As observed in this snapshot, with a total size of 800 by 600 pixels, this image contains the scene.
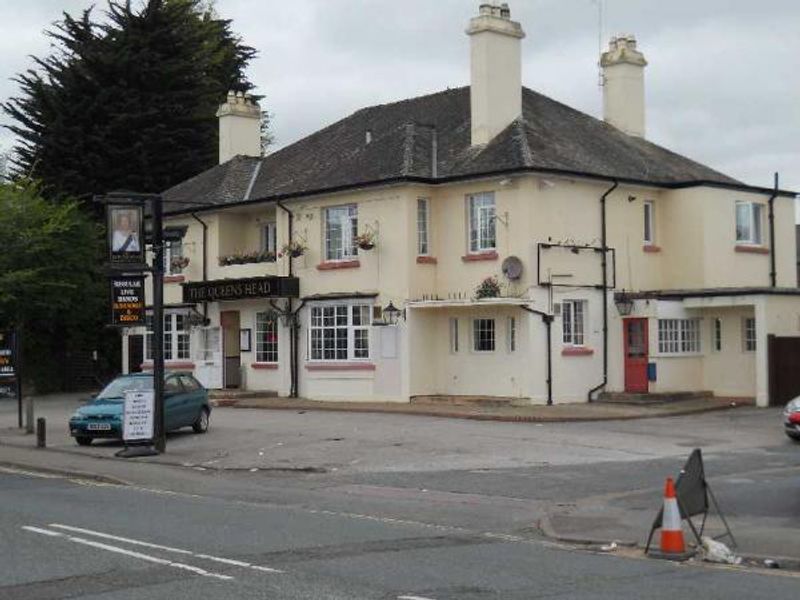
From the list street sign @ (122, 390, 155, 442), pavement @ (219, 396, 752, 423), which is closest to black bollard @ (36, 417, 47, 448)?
street sign @ (122, 390, 155, 442)

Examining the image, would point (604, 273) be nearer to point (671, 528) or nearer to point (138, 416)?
point (138, 416)

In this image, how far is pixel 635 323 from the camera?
1244 inches

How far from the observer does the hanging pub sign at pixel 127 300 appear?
72.5 feet

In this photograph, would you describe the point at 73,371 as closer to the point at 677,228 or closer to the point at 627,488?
the point at 677,228

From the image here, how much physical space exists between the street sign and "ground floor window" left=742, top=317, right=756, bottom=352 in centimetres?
1715

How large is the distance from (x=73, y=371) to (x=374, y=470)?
29.6 meters

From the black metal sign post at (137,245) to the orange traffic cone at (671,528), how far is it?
1261 cm

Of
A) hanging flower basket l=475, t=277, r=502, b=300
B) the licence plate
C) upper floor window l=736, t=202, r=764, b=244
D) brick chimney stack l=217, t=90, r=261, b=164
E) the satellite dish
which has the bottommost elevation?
the licence plate

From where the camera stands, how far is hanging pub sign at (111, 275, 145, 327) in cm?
2211

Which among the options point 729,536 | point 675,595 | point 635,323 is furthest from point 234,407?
point 675,595

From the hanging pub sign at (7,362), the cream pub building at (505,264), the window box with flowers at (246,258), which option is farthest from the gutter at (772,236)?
the hanging pub sign at (7,362)

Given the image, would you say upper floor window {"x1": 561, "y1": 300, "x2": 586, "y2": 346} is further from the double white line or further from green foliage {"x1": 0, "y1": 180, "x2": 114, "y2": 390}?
the double white line

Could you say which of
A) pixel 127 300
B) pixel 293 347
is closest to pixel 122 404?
pixel 127 300

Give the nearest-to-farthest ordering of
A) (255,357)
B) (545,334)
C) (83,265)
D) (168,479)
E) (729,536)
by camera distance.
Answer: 1. (729,536)
2. (168,479)
3. (545,334)
4. (255,357)
5. (83,265)
